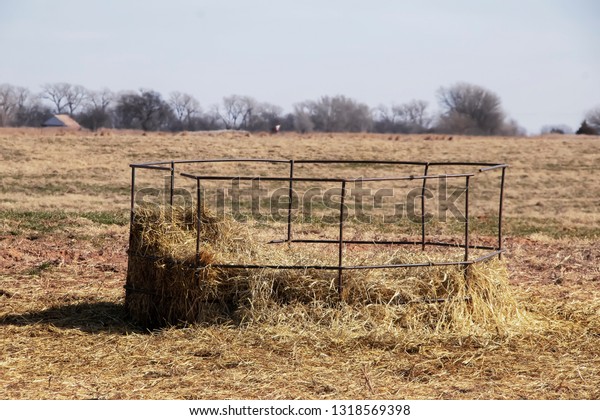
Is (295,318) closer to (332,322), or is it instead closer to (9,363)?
(332,322)

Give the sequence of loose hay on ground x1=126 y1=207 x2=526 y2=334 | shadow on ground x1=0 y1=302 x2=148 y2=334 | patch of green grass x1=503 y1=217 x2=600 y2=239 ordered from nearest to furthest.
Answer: loose hay on ground x1=126 y1=207 x2=526 y2=334, shadow on ground x1=0 y1=302 x2=148 y2=334, patch of green grass x1=503 y1=217 x2=600 y2=239

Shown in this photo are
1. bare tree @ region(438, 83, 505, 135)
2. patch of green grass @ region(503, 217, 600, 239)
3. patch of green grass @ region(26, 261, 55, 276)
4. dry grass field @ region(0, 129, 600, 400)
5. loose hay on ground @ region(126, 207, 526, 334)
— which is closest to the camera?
dry grass field @ region(0, 129, 600, 400)

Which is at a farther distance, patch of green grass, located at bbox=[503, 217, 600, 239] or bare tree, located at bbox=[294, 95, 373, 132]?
bare tree, located at bbox=[294, 95, 373, 132]

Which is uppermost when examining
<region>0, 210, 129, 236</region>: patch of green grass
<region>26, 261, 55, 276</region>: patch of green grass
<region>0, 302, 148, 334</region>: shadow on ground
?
<region>0, 210, 129, 236</region>: patch of green grass

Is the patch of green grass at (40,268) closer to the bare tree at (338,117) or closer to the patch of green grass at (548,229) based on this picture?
the patch of green grass at (548,229)

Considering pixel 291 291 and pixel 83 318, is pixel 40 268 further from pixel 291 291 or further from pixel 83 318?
pixel 291 291

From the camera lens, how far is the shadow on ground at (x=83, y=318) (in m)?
8.03

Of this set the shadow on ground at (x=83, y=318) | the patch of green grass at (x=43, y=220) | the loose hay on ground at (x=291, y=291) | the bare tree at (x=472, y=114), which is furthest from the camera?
the bare tree at (x=472, y=114)

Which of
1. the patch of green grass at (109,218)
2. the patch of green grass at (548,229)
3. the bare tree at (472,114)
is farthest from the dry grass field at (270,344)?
the bare tree at (472,114)

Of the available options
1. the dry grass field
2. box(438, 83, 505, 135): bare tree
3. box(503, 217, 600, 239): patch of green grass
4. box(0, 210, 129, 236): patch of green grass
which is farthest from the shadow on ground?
box(438, 83, 505, 135): bare tree

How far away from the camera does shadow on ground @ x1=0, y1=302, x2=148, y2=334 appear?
8031 millimetres

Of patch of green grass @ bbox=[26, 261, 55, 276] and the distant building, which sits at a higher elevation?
the distant building

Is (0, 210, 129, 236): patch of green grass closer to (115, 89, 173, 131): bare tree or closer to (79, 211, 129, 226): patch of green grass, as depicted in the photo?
(79, 211, 129, 226): patch of green grass

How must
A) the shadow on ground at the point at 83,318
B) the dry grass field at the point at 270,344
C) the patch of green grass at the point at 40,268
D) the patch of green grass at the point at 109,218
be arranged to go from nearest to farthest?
the dry grass field at the point at 270,344 < the shadow on ground at the point at 83,318 < the patch of green grass at the point at 40,268 < the patch of green grass at the point at 109,218
